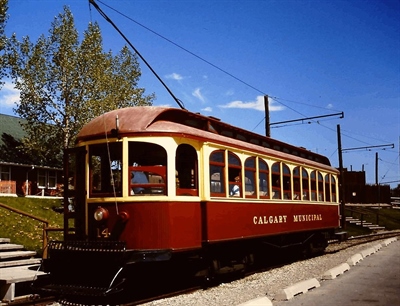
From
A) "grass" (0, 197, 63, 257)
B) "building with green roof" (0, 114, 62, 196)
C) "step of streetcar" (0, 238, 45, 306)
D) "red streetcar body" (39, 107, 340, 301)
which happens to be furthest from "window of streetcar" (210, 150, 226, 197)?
"building with green roof" (0, 114, 62, 196)

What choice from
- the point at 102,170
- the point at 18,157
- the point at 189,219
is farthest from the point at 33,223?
the point at 18,157

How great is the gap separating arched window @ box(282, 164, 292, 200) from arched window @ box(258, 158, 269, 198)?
1.16 m

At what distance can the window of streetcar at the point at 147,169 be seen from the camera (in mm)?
7949

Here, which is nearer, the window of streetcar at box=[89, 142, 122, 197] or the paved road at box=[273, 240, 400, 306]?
the paved road at box=[273, 240, 400, 306]

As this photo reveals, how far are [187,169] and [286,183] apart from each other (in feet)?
15.0

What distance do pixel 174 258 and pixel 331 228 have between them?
31.6 feet

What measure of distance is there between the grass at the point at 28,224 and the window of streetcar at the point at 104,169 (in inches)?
167

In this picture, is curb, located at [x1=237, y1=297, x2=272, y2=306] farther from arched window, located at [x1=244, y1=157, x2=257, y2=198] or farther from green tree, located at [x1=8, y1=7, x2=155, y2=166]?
green tree, located at [x1=8, y1=7, x2=155, y2=166]

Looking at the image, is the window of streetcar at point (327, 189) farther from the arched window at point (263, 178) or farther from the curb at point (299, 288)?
the arched window at point (263, 178)

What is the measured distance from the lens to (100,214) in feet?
25.7

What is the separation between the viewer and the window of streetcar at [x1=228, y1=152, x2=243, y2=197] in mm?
9562

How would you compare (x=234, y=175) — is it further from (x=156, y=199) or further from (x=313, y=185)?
(x=313, y=185)

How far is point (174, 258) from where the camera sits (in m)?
8.23

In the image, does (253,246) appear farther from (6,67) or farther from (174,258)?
(6,67)
